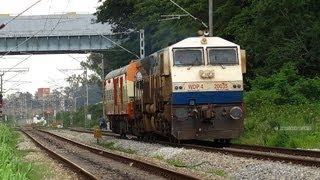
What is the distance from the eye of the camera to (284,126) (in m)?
27.3

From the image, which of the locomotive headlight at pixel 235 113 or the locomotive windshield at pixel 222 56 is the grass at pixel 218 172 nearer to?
the locomotive headlight at pixel 235 113

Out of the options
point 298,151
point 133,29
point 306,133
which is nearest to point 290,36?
point 306,133

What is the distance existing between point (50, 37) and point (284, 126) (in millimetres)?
49862

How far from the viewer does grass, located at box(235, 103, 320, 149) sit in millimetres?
22734

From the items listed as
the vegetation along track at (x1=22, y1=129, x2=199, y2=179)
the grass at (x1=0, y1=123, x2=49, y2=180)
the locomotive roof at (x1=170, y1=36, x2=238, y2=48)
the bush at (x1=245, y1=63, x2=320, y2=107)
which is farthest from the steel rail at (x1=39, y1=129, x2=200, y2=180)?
the bush at (x1=245, y1=63, x2=320, y2=107)

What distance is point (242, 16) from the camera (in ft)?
139

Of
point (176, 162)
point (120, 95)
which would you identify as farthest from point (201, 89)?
point (120, 95)

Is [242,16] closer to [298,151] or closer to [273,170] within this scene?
[298,151]

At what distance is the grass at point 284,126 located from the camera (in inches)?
895

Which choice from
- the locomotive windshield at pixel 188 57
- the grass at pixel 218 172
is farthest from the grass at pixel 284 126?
the grass at pixel 218 172

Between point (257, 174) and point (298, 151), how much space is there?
4891 millimetres

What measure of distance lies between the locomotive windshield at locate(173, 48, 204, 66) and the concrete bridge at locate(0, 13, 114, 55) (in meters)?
49.7

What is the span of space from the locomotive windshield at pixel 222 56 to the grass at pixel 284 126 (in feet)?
10.5

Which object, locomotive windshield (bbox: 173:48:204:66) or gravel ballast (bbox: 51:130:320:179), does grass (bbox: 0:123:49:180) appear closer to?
gravel ballast (bbox: 51:130:320:179)
